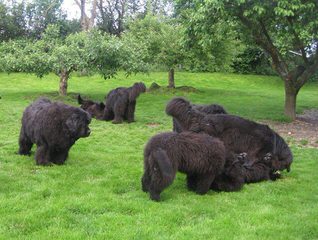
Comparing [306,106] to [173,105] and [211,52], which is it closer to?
[211,52]

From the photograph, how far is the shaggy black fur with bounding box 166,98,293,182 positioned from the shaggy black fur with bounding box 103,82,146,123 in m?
6.28

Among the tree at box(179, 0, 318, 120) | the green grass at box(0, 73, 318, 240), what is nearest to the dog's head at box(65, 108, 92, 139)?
the green grass at box(0, 73, 318, 240)

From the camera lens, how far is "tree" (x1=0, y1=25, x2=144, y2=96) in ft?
68.2

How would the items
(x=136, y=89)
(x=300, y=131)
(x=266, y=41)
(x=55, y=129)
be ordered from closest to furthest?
(x=55, y=129)
(x=136, y=89)
(x=300, y=131)
(x=266, y=41)

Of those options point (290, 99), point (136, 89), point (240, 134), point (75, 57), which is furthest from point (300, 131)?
point (75, 57)

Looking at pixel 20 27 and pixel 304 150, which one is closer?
pixel 304 150

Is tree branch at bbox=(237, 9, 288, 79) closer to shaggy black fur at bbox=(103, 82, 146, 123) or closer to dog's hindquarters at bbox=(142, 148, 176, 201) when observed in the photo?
shaggy black fur at bbox=(103, 82, 146, 123)

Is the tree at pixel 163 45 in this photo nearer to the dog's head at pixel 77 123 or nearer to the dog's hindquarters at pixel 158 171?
the dog's head at pixel 77 123

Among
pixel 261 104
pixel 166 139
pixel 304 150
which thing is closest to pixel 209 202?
pixel 166 139

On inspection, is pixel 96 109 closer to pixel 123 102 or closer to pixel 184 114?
pixel 123 102

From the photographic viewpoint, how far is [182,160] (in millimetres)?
7270

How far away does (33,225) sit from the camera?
19.2 feet

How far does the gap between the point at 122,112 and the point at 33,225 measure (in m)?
10.3

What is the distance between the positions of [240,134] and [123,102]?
7021mm
